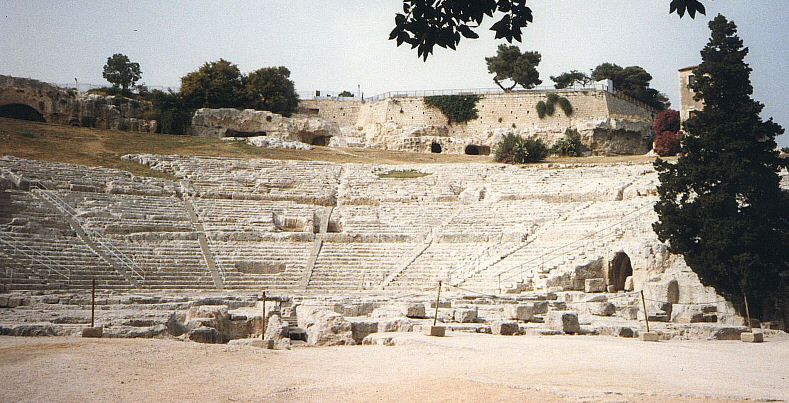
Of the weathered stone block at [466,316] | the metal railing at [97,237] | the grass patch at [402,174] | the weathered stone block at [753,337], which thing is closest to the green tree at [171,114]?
the grass patch at [402,174]

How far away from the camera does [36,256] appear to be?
22641 millimetres

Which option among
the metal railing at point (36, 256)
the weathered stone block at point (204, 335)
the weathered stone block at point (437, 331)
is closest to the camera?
the weathered stone block at point (204, 335)

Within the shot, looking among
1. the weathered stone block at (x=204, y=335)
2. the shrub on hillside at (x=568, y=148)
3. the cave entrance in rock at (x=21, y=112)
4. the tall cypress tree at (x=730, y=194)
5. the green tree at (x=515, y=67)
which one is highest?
the green tree at (x=515, y=67)

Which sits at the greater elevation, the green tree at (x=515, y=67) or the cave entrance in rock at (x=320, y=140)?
the green tree at (x=515, y=67)

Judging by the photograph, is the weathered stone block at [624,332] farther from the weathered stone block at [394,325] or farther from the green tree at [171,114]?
the green tree at [171,114]

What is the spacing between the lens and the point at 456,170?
131ft

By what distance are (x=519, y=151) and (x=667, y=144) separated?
8.71 m

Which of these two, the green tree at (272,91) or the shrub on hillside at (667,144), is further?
the green tree at (272,91)

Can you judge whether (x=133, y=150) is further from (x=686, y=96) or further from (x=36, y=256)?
(x=686, y=96)

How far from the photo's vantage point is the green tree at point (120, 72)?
56594 mm

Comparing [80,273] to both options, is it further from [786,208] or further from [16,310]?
[786,208]

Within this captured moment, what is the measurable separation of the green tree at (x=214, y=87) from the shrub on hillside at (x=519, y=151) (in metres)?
20.1

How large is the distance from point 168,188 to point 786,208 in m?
24.0

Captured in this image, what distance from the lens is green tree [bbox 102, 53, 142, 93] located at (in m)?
56.6
